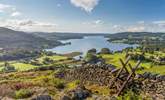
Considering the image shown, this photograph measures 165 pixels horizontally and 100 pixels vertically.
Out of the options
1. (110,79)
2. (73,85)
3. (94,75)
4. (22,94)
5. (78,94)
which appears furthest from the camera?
(94,75)

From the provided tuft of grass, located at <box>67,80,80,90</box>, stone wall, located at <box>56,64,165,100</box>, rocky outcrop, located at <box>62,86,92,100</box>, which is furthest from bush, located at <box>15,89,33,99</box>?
stone wall, located at <box>56,64,165,100</box>

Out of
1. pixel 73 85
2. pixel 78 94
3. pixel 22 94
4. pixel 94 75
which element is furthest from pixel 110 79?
pixel 22 94

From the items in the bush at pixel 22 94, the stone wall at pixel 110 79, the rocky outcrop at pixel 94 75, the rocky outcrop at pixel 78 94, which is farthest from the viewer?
the rocky outcrop at pixel 94 75

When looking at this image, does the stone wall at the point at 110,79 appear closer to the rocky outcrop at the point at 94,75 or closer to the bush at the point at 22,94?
the rocky outcrop at the point at 94,75

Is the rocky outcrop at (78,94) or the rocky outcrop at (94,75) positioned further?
the rocky outcrop at (94,75)

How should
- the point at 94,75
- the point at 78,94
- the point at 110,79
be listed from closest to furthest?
the point at 78,94
the point at 110,79
the point at 94,75

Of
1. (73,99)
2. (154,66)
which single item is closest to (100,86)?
(73,99)

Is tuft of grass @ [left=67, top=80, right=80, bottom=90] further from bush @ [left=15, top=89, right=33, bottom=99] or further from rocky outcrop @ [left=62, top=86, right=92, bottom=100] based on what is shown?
bush @ [left=15, top=89, right=33, bottom=99]

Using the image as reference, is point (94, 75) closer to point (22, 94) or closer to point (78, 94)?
point (78, 94)

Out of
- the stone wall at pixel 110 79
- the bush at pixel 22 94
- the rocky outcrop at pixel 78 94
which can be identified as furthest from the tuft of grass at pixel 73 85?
the bush at pixel 22 94

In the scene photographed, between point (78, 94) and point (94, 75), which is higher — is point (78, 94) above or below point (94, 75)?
below

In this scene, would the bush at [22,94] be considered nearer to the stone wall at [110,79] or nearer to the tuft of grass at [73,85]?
the tuft of grass at [73,85]

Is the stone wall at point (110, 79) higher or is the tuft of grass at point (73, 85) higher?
the stone wall at point (110, 79)

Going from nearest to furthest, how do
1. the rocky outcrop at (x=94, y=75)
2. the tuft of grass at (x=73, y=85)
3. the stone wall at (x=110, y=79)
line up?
the stone wall at (x=110, y=79), the tuft of grass at (x=73, y=85), the rocky outcrop at (x=94, y=75)
